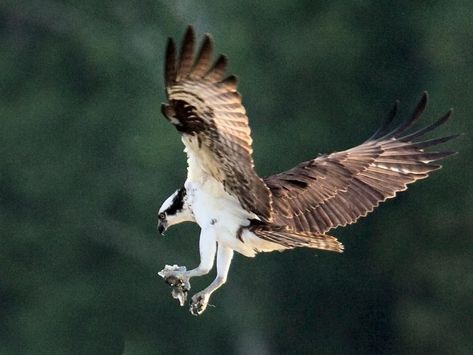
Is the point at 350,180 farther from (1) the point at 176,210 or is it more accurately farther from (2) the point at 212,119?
(2) the point at 212,119

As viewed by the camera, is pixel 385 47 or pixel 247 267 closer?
pixel 247 267

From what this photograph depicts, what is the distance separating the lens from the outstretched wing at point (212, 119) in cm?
1081

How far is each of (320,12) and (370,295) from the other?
3.48 metres

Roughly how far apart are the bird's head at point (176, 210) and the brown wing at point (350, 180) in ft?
1.78

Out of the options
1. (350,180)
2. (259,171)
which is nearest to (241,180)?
(350,180)

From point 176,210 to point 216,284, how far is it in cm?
50

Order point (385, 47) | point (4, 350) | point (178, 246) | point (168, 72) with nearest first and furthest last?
point (168, 72)
point (178, 246)
point (4, 350)
point (385, 47)

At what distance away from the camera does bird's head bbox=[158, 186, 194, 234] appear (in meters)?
12.2

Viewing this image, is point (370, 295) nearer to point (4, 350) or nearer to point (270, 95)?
point (270, 95)

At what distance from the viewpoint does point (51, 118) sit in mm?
25750

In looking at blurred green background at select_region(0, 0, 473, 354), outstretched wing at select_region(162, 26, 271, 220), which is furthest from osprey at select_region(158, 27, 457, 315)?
blurred green background at select_region(0, 0, 473, 354)

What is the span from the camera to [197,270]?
12.0 meters

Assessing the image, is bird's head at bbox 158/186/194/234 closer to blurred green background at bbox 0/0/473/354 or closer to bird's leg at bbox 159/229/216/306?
bird's leg at bbox 159/229/216/306

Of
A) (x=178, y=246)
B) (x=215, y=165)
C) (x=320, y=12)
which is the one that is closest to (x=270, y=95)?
(x=320, y=12)
